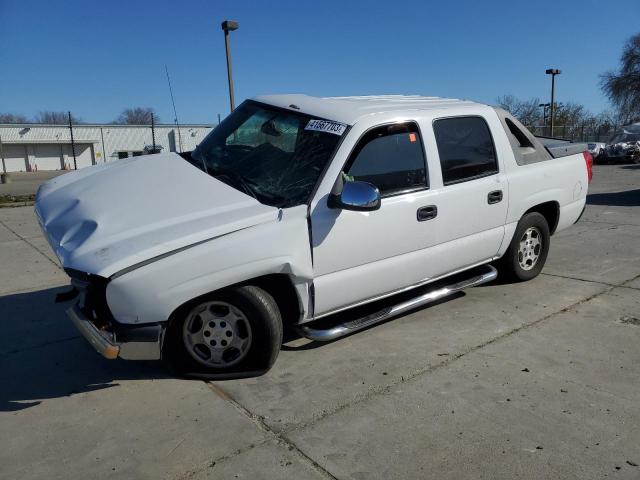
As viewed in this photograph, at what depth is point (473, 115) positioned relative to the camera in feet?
15.4

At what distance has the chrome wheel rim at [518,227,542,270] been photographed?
17.4ft

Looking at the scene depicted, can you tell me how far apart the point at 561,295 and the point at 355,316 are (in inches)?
83.1

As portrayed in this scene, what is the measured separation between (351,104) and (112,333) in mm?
2455

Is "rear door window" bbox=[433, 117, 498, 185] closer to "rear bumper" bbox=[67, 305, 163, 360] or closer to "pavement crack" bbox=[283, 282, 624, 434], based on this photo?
"pavement crack" bbox=[283, 282, 624, 434]

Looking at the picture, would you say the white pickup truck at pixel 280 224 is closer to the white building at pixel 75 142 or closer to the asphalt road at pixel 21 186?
the asphalt road at pixel 21 186

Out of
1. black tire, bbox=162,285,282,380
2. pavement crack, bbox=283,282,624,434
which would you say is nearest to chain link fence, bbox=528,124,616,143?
pavement crack, bbox=283,282,624,434

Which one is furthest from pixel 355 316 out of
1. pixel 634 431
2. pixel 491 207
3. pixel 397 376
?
pixel 634 431

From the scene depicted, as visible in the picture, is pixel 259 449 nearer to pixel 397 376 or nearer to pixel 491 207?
pixel 397 376

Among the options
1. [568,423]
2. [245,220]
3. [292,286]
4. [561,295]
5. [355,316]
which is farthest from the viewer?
[561,295]

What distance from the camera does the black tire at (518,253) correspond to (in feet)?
16.9

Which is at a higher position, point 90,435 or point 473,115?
point 473,115

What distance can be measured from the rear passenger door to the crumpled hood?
1614 millimetres

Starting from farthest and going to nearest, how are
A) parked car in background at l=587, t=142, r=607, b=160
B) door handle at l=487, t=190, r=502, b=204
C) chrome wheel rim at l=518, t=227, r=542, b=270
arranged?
parked car in background at l=587, t=142, r=607, b=160, chrome wheel rim at l=518, t=227, r=542, b=270, door handle at l=487, t=190, r=502, b=204

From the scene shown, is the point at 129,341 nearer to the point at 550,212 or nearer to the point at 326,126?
the point at 326,126
